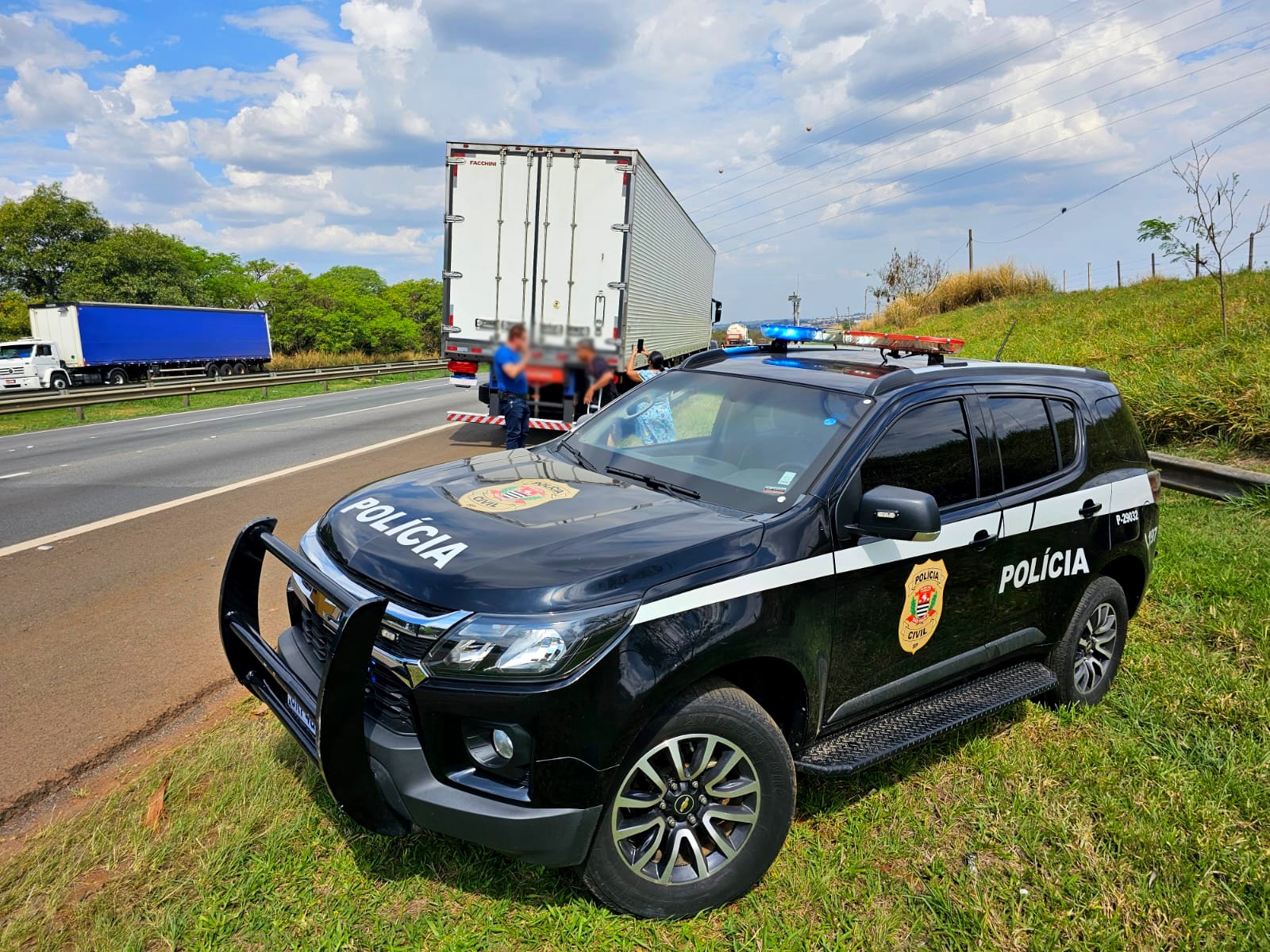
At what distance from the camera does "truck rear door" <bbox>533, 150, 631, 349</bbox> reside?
12.4 metres

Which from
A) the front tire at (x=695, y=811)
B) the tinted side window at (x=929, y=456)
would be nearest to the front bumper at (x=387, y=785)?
the front tire at (x=695, y=811)

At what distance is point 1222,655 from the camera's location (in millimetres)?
4664

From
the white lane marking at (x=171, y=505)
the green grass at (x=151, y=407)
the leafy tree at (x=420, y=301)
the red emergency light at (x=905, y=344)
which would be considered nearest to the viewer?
the red emergency light at (x=905, y=344)

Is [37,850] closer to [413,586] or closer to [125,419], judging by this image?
[413,586]

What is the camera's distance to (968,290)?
2980cm

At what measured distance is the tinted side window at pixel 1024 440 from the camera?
12.0ft

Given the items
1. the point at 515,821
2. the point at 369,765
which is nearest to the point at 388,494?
the point at 369,765

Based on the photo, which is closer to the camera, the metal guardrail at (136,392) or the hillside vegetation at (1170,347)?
the hillside vegetation at (1170,347)

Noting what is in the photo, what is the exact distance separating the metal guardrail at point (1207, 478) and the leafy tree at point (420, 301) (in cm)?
7639

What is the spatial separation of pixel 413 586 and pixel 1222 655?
4561 millimetres

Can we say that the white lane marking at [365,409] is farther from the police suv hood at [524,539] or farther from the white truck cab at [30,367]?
the police suv hood at [524,539]

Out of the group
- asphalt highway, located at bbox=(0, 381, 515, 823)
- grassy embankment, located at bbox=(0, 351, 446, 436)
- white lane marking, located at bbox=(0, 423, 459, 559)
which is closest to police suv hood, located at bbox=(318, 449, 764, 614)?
asphalt highway, located at bbox=(0, 381, 515, 823)

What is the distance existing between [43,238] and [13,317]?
6029 millimetres

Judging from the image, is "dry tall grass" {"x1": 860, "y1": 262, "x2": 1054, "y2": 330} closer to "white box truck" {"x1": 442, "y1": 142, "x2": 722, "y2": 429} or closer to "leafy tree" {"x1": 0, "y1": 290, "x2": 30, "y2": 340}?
"white box truck" {"x1": 442, "y1": 142, "x2": 722, "y2": 429}
